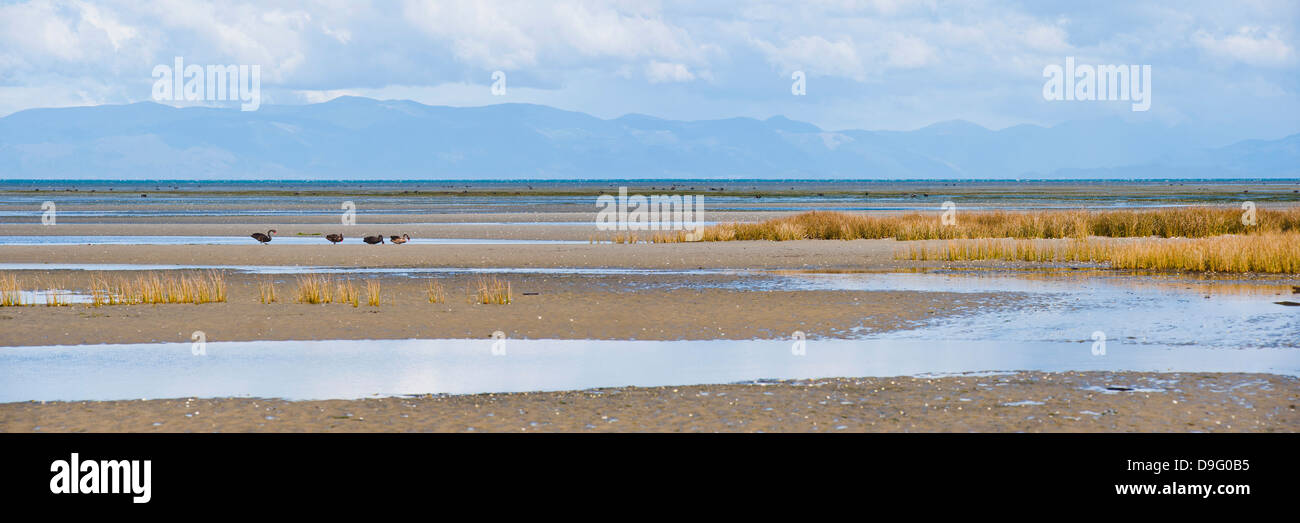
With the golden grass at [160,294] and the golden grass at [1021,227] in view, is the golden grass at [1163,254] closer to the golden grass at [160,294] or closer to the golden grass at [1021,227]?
the golden grass at [1021,227]

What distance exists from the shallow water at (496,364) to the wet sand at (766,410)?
767 mm

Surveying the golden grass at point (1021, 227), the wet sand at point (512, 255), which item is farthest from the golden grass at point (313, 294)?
the golden grass at point (1021, 227)

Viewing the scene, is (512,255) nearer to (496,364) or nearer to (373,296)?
(373,296)

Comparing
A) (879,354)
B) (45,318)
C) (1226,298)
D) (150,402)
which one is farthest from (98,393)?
(1226,298)

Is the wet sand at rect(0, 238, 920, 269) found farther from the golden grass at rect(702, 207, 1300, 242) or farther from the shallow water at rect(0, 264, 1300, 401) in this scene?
the shallow water at rect(0, 264, 1300, 401)

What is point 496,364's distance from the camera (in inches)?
611

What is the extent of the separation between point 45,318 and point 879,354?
1259 centimetres

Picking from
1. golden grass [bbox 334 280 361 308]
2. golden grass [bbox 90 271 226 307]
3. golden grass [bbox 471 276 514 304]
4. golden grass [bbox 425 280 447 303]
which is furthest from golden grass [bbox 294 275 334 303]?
golden grass [bbox 471 276 514 304]

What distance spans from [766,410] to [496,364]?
14.6 feet

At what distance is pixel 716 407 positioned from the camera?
40.3 feet

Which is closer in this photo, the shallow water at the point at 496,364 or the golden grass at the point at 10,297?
the shallow water at the point at 496,364

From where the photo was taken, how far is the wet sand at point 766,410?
11.4 meters

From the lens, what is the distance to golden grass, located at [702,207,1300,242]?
42.8 m

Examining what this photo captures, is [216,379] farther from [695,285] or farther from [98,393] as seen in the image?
[695,285]
